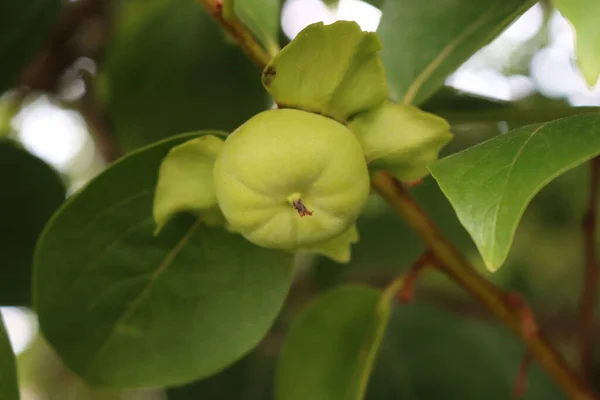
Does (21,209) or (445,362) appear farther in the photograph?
(445,362)

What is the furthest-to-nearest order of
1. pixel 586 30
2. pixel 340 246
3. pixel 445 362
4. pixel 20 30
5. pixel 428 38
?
pixel 445 362 → pixel 20 30 → pixel 428 38 → pixel 340 246 → pixel 586 30

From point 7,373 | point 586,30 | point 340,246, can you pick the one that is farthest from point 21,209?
point 586,30

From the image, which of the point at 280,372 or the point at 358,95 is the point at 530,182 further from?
the point at 280,372

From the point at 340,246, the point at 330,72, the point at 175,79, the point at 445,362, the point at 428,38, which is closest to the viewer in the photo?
the point at 330,72

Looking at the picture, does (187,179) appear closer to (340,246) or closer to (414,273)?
(340,246)

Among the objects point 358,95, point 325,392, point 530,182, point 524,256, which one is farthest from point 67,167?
point 530,182

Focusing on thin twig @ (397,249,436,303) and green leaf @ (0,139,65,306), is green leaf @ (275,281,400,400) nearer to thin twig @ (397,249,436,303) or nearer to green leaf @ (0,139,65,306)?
thin twig @ (397,249,436,303)

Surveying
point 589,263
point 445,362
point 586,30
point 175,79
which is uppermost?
point 586,30

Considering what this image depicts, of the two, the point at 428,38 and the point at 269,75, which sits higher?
the point at 269,75
